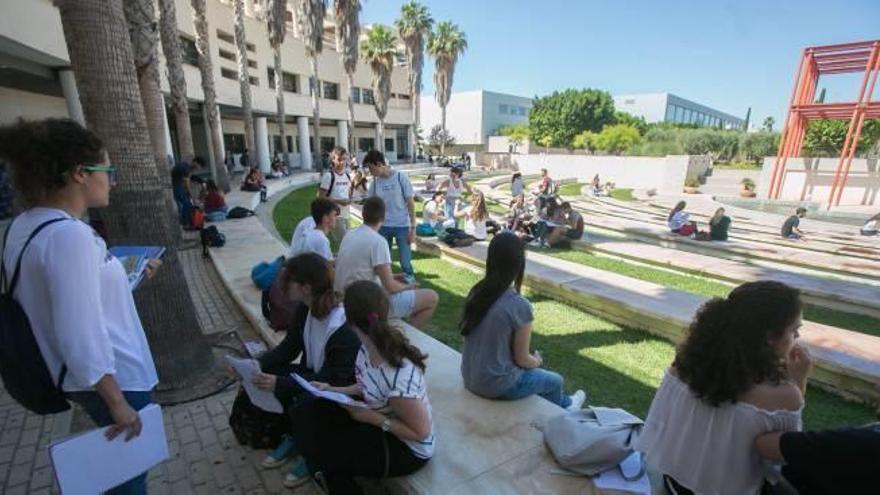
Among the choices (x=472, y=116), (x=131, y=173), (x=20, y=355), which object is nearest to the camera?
→ (x=20, y=355)

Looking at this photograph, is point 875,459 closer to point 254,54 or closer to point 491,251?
point 491,251

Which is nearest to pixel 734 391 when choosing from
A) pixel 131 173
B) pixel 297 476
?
pixel 297 476

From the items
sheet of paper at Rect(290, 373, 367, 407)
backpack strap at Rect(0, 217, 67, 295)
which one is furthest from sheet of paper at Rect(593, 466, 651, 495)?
backpack strap at Rect(0, 217, 67, 295)

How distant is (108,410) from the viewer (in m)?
1.80

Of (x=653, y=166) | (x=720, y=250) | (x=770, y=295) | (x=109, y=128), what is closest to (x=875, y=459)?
(x=770, y=295)

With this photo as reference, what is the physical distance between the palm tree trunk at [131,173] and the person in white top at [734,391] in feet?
→ 12.1

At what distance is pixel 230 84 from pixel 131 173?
22966mm

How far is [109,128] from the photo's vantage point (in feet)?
10.4

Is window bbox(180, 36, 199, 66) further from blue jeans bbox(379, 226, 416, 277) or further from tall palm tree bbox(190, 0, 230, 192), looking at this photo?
blue jeans bbox(379, 226, 416, 277)

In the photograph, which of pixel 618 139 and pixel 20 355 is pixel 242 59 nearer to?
pixel 20 355

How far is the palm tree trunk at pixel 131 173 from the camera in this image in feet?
10.1

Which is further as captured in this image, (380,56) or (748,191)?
(380,56)

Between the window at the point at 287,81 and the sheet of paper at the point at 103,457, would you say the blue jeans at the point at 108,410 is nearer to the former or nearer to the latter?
the sheet of paper at the point at 103,457

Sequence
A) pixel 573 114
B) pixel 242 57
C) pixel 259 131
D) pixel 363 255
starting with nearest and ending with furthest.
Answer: pixel 363 255, pixel 242 57, pixel 259 131, pixel 573 114
